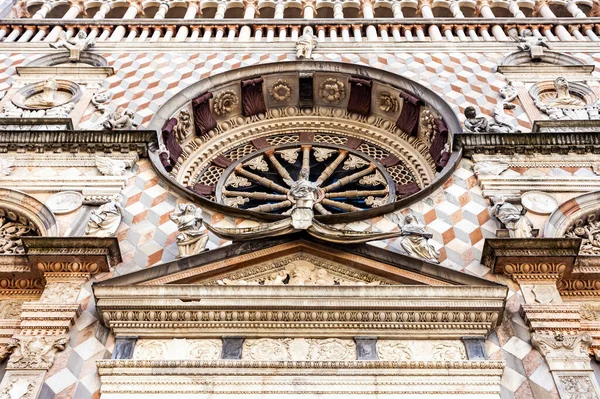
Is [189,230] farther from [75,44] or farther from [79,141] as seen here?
[75,44]

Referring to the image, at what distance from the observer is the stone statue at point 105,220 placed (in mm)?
10000

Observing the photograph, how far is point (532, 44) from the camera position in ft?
51.4

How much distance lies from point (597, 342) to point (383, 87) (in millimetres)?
7487

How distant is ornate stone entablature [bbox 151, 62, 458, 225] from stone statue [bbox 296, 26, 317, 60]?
20.7 inches

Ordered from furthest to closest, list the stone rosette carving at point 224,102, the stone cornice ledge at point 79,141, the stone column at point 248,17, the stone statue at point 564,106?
the stone column at point 248,17 < the stone rosette carving at point 224,102 < the stone statue at point 564,106 < the stone cornice ledge at point 79,141

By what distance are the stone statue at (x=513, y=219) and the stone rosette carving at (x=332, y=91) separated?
5.45m

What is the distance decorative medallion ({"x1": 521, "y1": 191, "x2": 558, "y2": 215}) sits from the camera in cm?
1055

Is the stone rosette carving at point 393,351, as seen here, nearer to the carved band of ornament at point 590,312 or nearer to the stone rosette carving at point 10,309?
the carved band of ornament at point 590,312

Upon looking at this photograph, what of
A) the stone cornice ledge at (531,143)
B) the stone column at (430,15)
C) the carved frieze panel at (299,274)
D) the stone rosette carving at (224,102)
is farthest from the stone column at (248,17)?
the carved frieze panel at (299,274)

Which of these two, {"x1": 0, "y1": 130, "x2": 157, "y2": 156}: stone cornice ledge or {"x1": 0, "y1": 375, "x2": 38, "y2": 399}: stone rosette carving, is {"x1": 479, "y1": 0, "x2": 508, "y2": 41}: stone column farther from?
{"x1": 0, "y1": 375, "x2": 38, "y2": 399}: stone rosette carving

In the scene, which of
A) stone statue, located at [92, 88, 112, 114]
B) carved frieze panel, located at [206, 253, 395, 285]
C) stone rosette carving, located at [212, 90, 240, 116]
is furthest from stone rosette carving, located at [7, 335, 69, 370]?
stone rosette carving, located at [212, 90, 240, 116]

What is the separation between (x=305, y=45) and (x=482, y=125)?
4855mm

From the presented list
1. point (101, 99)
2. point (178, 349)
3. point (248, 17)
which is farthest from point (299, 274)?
point (248, 17)

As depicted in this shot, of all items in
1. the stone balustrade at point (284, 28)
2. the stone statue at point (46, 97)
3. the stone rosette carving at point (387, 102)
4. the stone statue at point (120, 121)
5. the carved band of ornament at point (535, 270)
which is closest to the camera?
the carved band of ornament at point (535, 270)
